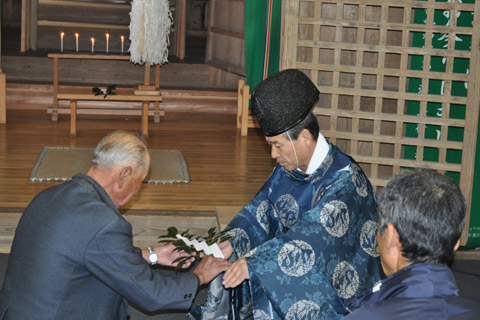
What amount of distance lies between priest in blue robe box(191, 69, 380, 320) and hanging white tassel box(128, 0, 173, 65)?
4.28m

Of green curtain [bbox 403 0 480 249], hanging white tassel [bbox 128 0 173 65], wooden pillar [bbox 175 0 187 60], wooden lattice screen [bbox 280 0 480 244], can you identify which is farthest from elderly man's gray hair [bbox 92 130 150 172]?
wooden pillar [bbox 175 0 187 60]

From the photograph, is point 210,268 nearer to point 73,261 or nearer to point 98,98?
point 73,261

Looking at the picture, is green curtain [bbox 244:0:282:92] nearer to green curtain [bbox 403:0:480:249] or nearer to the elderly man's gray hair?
green curtain [bbox 403:0:480:249]

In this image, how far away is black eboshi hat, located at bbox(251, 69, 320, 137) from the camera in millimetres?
2586

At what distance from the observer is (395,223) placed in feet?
4.88

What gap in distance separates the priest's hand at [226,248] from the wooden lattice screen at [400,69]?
1597mm

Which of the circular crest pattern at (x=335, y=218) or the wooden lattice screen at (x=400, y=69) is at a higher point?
the wooden lattice screen at (x=400, y=69)

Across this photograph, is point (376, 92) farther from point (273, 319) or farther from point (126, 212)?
point (273, 319)

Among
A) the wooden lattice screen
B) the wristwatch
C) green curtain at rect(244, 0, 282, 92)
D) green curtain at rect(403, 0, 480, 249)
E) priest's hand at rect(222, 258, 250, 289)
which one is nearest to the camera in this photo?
priest's hand at rect(222, 258, 250, 289)

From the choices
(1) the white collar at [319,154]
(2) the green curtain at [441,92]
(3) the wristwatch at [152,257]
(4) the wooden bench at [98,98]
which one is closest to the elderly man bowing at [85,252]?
(3) the wristwatch at [152,257]

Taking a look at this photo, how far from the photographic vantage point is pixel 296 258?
2514 mm

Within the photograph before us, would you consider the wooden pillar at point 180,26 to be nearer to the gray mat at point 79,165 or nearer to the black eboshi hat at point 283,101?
the gray mat at point 79,165

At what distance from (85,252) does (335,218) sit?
925mm

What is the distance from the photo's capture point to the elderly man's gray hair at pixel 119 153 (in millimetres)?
2152
